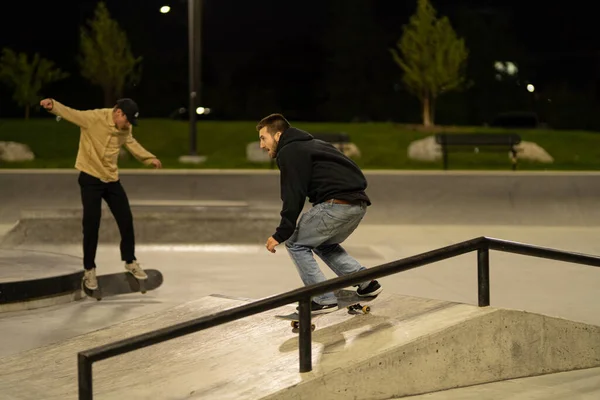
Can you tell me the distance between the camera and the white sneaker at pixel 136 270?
9.95 m

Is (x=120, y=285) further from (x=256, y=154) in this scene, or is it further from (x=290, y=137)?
(x=256, y=154)

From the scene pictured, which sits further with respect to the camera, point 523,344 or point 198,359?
point 523,344

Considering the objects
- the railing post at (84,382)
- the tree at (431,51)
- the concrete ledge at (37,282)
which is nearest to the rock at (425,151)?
the tree at (431,51)

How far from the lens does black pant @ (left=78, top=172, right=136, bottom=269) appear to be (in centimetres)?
952

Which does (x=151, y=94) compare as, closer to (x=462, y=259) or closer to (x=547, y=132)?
(x=547, y=132)

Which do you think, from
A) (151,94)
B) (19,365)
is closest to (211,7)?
(151,94)

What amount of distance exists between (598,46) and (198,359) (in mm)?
47364

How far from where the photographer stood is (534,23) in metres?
53.8

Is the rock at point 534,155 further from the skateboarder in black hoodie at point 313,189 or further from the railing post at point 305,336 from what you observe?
the railing post at point 305,336

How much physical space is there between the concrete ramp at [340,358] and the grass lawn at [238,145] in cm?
1761

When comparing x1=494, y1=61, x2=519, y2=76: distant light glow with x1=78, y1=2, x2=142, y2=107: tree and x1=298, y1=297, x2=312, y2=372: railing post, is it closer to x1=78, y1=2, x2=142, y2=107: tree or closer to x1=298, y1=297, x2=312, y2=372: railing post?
x1=78, y1=2, x2=142, y2=107: tree

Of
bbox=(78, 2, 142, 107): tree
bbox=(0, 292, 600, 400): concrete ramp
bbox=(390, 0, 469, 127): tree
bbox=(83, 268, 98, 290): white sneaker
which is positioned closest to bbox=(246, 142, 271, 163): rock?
bbox=(390, 0, 469, 127): tree

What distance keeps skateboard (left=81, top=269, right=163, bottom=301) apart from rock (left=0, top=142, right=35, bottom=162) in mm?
17309

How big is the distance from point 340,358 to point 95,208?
4.18 metres
